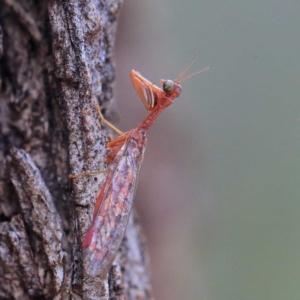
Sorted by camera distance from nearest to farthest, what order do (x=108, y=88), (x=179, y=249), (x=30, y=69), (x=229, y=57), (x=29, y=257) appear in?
(x=29, y=257), (x=30, y=69), (x=108, y=88), (x=229, y=57), (x=179, y=249)

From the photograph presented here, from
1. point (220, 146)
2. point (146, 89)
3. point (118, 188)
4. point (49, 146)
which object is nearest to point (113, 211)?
point (118, 188)

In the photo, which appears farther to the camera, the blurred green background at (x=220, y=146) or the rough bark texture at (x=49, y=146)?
the blurred green background at (x=220, y=146)

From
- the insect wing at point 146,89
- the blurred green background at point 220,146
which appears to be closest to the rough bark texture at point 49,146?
the insect wing at point 146,89

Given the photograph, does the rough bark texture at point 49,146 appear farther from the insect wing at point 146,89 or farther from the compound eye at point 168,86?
the compound eye at point 168,86

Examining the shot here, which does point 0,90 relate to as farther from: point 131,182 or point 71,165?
point 131,182

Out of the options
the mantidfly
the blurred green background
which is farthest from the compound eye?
the blurred green background

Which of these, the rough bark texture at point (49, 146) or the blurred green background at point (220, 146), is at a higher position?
the blurred green background at point (220, 146)

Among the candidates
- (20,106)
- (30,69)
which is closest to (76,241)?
(20,106)

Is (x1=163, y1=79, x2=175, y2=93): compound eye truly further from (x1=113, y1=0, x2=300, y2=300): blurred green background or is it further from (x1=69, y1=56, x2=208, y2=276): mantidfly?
(x1=113, y1=0, x2=300, y2=300): blurred green background
